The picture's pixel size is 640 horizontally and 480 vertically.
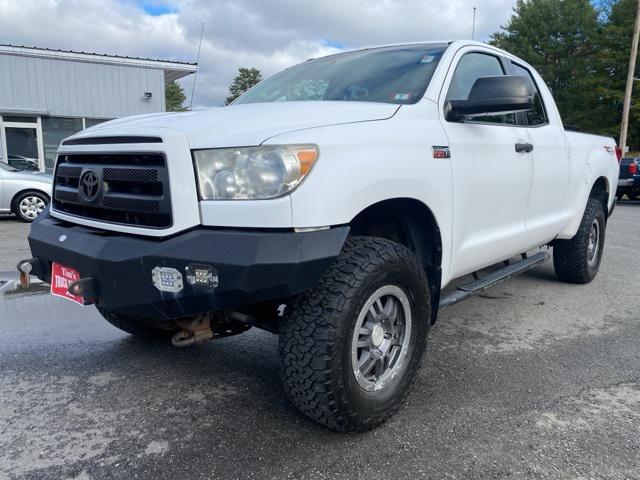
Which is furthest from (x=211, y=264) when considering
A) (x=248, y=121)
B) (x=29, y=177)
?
(x=29, y=177)

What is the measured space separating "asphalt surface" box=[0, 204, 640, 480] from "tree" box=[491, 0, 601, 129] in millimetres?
34453

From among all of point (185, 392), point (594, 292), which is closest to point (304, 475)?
point (185, 392)

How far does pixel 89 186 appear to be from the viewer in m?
2.50

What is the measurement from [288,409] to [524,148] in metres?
2.28

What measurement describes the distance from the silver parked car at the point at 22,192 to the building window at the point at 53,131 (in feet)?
22.5

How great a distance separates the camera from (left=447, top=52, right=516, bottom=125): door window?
316cm

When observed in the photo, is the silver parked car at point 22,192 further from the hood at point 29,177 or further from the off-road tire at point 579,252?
the off-road tire at point 579,252

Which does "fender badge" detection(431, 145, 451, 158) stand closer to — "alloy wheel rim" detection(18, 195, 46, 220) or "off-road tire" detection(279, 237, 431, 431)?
"off-road tire" detection(279, 237, 431, 431)

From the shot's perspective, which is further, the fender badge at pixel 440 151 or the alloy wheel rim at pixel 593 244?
the alloy wheel rim at pixel 593 244

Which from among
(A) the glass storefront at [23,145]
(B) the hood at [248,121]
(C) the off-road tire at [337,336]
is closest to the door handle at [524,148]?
(B) the hood at [248,121]

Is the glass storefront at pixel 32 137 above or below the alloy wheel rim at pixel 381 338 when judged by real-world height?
above

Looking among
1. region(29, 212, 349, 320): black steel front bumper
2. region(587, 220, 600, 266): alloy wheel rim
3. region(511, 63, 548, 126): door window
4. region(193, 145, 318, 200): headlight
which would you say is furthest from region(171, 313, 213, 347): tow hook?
region(587, 220, 600, 266): alloy wheel rim

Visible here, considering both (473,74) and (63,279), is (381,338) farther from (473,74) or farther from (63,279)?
(473,74)

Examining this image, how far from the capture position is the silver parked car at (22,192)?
9.91 m
